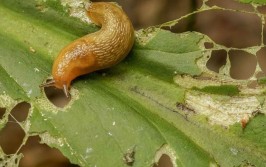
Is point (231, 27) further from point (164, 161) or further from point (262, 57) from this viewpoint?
point (164, 161)

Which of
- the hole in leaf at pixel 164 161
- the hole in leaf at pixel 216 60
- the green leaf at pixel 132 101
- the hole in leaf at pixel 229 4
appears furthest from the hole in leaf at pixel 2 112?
the hole in leaf at pixel 229 4

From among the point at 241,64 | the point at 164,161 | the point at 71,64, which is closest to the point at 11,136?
the point at 71,64

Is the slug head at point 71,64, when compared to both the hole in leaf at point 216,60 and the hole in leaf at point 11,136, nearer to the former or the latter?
the hole in leaf at point 11,136

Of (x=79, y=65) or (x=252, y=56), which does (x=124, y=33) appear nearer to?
(x=79, y=65)

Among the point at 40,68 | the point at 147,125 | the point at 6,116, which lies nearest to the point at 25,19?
Answer: the point at 40,68

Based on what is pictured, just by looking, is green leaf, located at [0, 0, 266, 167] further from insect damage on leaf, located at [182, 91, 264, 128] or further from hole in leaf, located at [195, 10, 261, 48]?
hole in leaf, located at [195, 10, 261, 48]

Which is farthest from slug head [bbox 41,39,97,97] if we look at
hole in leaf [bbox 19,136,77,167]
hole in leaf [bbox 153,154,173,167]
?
hole in leaf [bbox 153,154,173,167]
